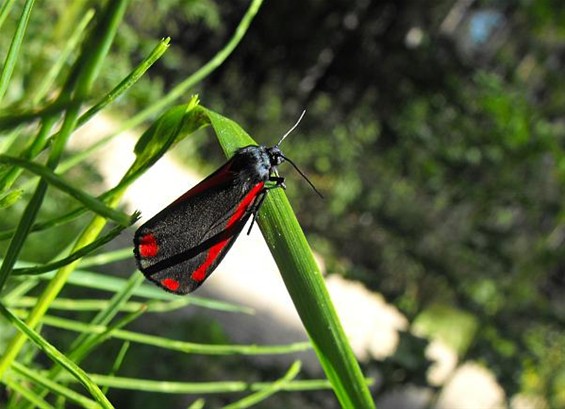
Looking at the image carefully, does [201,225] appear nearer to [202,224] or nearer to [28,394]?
[202,224]

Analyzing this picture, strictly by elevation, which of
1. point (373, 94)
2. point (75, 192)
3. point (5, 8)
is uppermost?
point (373, 94)

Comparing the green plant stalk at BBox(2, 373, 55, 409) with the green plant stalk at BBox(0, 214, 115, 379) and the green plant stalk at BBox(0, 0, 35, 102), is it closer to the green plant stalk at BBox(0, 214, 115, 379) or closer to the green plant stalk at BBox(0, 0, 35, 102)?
the green plant stalk at BBox(0, 214, 115, 379)

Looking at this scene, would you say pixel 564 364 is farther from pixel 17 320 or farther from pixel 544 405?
pixel 17 320

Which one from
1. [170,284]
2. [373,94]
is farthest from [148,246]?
[373,94]

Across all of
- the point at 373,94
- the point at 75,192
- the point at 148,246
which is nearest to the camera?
the point at 75,192

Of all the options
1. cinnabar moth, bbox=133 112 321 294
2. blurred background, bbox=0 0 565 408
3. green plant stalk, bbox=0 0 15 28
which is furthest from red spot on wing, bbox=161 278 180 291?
blurred background, bbox=0 0 565 408

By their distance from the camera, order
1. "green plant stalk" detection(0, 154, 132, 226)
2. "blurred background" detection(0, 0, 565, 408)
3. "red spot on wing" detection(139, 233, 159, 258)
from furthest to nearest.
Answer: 1. "blurred background" detection(0, 0, 565, 408)
2. "red spot on wing" detection(139, 233, 159, 258)
3. "green plant stalk" detection(0, 154, 132, 226)

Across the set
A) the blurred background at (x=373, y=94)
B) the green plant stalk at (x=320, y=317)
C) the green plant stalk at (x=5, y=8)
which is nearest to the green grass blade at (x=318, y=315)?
the green plant stalk at (x=320, y=317)
